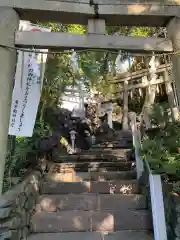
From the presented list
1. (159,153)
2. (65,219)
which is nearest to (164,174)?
(159,153)

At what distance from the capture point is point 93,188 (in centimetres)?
525

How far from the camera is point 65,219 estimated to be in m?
4.38

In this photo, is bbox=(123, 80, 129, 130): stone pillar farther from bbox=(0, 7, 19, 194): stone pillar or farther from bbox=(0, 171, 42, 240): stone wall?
bbox=(0, 7, 19, 194): stone pillar

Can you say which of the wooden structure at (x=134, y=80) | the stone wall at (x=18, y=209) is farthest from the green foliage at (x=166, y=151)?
the wooden structure at (x=134, y=80)

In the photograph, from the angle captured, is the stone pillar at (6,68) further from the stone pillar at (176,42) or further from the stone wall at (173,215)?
the stone wall at (173,215)

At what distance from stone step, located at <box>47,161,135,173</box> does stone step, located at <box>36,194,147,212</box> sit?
1.77 metres

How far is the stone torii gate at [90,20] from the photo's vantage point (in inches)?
144

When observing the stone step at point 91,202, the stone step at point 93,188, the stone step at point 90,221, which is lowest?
the stone step at point 90,221

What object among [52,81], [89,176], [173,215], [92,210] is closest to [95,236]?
[92,210]

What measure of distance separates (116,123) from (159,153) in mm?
8684

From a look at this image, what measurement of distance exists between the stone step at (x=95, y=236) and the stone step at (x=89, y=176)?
1851mm

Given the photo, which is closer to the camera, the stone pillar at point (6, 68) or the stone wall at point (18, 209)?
the stone wall at point (18, 209)

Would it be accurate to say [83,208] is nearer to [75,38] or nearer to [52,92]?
[75,38]

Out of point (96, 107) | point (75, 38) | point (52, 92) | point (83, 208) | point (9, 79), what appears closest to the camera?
point (9, 79)
